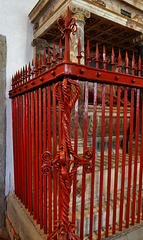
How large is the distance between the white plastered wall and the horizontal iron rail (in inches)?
56.0

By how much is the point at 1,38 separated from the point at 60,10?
1.07m

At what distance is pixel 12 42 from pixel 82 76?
2.31m

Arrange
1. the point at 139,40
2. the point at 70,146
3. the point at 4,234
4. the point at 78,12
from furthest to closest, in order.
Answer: the point at 139,40 < the point at 4,234 < the point at 78,12 < the point at 70,146

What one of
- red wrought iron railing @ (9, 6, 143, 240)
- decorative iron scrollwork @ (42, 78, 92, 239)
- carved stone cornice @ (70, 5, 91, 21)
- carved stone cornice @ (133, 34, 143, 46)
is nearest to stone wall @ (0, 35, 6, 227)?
red wrought iron railing @ (9, 6, 143, 240)

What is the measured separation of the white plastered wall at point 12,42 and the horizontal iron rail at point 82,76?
1.42 metres

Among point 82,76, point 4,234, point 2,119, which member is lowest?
point 4,234

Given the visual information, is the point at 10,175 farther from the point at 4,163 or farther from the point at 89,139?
the point at 89,139

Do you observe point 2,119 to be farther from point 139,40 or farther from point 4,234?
point 139,40

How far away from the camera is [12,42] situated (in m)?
3.01

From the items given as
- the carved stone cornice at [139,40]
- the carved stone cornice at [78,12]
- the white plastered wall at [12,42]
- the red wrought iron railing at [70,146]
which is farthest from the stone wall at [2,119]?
the carved stone cornice at [139,40]

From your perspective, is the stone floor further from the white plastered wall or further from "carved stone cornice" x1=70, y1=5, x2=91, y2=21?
"carved stone cornice" x1=70, y1=5, x2=91, y2=21

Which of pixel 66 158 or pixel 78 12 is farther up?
pixel 78 12

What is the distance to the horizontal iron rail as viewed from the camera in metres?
1.20

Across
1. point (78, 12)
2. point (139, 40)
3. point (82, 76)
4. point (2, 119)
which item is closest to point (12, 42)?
point (78, 12)
